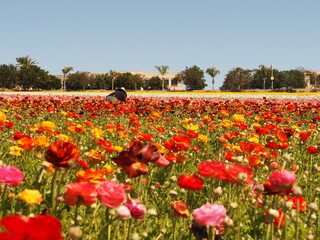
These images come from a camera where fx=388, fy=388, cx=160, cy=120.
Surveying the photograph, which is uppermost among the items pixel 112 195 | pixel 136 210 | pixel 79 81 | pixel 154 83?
pixel 79 81

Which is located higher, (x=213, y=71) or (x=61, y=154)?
(x=213, y=71)

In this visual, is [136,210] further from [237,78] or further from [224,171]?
[237,78]

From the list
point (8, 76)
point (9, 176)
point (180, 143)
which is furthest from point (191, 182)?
point (8, 76)

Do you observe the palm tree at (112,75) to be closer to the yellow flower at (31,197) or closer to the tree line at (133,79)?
the tree line at (133,79)

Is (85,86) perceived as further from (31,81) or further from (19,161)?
(19,161)

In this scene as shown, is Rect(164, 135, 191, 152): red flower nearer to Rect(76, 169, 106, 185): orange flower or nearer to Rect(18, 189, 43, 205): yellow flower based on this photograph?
Rect(76, 169, 106, 185): orange flower

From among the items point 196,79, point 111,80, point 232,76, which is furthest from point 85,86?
point 232,76

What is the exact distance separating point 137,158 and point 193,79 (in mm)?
82791

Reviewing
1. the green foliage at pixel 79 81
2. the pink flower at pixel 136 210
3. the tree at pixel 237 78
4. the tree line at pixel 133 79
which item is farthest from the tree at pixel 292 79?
the pink flower at pixel 136 210

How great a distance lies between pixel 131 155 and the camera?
1.64m

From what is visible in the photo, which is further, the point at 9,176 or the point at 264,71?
the point at 264,71

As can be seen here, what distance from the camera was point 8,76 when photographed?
250ft

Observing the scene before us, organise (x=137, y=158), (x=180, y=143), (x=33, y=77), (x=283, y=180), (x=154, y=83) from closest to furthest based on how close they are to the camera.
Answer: (x=283, y=180), (x=137, y=158), (x=180, y=143), (x=33, y=77), (x=154, y=83)

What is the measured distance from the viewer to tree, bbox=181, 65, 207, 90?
83625mm
